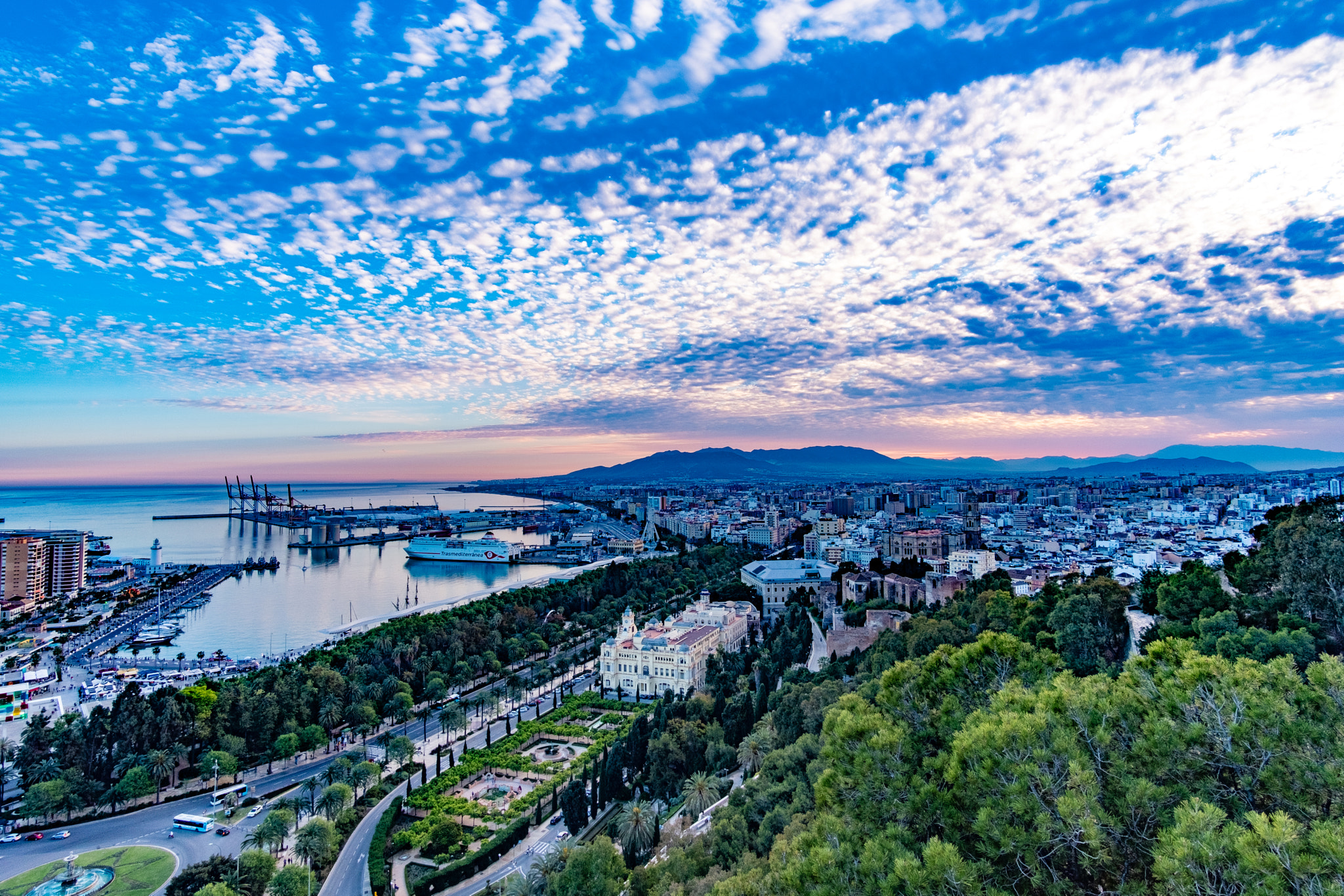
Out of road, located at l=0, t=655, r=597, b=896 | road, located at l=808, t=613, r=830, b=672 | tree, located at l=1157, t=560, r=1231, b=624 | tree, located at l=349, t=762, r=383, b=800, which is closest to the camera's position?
tree, located at l=1157, t=560, r=1231, b=624

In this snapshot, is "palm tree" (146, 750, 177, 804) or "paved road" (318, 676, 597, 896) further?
"palm tree" (146, 750, 177, 804)

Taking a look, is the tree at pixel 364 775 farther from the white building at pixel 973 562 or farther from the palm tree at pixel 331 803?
the white building at pixel 973 562

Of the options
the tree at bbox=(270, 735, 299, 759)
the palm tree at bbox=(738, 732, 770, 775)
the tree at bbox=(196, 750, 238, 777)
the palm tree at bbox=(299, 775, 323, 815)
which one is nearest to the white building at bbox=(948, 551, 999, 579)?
the palm tree at bbox=(738, 732, 770, 775)

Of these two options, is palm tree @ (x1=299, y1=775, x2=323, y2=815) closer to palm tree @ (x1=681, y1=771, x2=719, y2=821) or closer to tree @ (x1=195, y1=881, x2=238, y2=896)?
tree @ (x1=195, y1=881, x2=238, y2=896)

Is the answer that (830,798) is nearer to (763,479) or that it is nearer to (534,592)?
(534,592)

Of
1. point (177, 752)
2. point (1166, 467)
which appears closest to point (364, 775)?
point (177, 752)

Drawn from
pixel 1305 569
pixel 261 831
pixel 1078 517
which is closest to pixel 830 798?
pixel 1305 569
